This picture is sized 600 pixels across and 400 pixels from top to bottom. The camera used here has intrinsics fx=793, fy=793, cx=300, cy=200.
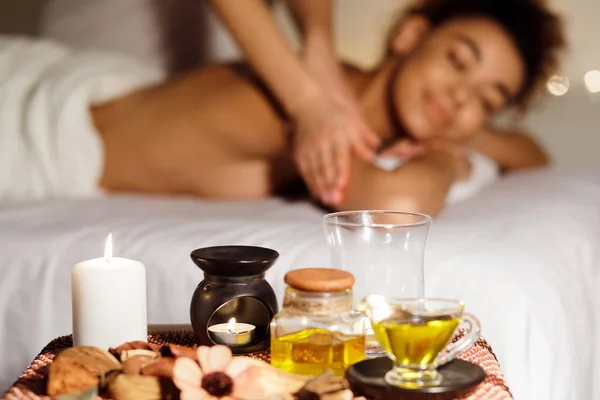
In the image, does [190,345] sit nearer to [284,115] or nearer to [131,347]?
[131,347]

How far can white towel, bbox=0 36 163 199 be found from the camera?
1581mm

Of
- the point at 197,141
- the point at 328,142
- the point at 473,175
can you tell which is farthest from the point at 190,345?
the point at 473,175

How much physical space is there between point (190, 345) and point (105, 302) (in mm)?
107

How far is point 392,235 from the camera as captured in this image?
0.73 meters

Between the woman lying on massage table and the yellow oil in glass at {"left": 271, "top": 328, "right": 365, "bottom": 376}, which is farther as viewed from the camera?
the woman lying on massage table

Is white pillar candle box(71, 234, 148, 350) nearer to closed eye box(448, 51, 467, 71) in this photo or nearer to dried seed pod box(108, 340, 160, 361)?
dried seed pod box(108, 340, 160, 361)

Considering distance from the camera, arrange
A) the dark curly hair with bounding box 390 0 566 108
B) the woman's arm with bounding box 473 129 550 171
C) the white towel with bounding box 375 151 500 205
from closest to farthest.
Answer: the white towel with bounding box 375 151 500 205
the dark curly hair with bounding box 390 0 566 108
the woman's arm with bounding box 473 129 550 171

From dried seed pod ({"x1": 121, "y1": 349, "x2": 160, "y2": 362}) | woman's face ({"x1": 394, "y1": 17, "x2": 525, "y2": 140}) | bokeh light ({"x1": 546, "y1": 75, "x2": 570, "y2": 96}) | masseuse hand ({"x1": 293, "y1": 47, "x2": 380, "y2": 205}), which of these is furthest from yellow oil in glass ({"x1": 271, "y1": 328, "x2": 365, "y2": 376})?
bokeh light ({"x1": 546, "y1": 75, "x2": 570, "y2": 96})

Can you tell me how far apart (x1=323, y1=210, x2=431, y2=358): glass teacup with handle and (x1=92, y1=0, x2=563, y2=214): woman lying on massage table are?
2.23 feet

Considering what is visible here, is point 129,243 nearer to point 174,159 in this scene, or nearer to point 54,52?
point 174,159

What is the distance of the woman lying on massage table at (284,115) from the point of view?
1601mm

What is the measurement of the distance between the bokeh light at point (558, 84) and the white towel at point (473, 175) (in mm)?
348

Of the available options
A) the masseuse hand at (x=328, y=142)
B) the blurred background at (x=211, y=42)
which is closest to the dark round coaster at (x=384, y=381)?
the masseuse hand at (x=328, y=142)

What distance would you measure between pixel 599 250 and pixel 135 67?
1.09 meters
